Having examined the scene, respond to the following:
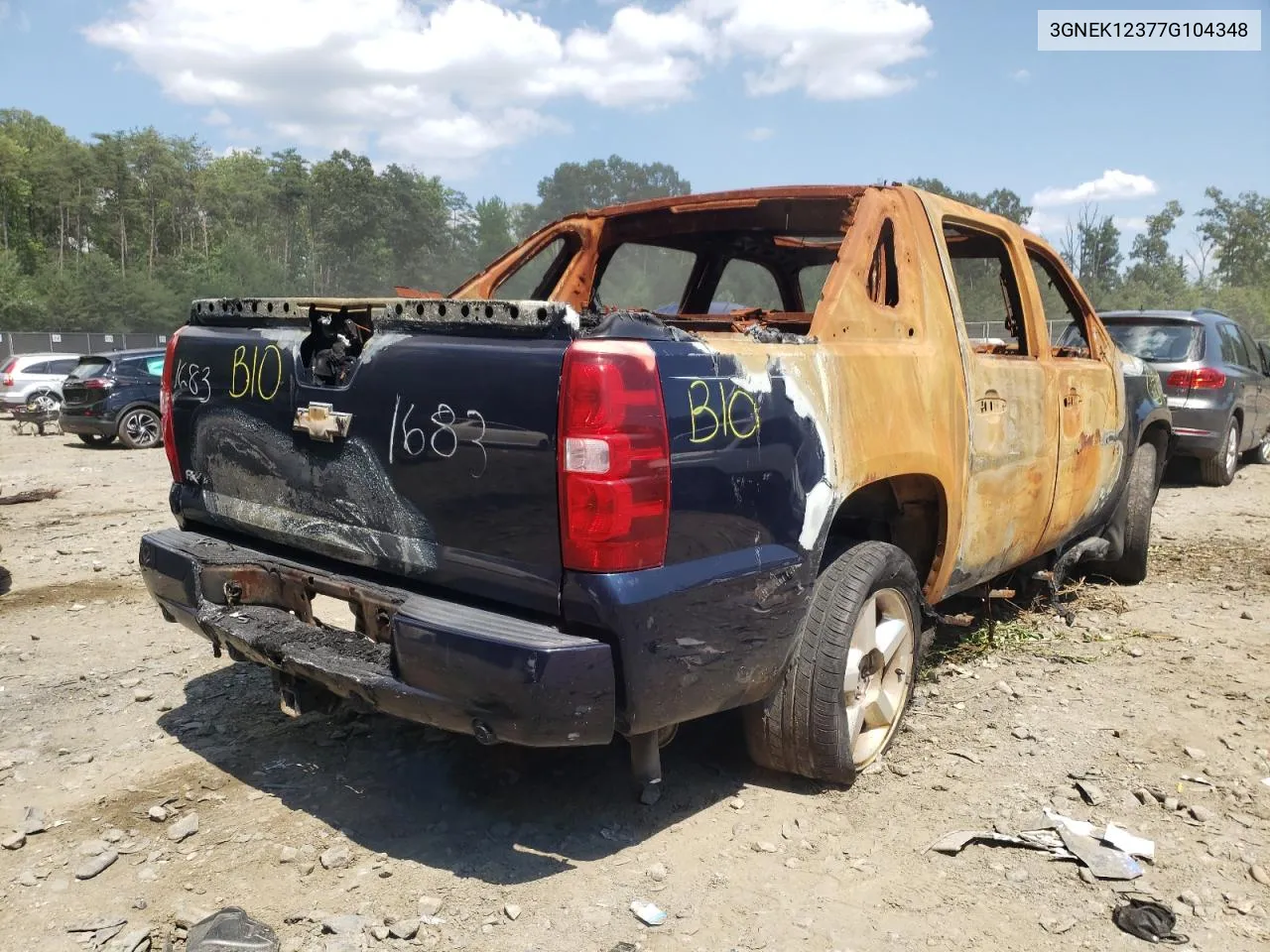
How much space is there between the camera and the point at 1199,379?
9133mm

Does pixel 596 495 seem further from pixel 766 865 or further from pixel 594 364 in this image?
pixel 766 865

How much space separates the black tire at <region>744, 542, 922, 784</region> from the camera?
2873 mm

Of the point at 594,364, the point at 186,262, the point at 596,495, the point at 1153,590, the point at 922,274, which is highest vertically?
the point at 186,262

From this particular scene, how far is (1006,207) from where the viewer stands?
65.1 metres

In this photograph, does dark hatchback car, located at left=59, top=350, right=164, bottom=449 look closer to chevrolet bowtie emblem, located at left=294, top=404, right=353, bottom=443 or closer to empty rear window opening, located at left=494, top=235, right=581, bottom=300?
empty rear window opening, located at left=494, top=235, right=581, bottom=300

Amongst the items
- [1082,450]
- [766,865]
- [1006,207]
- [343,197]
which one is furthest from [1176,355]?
[343,197]

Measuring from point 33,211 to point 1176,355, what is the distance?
72.3m

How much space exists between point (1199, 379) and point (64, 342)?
36.5m

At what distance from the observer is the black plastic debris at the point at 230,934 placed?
7.66ft

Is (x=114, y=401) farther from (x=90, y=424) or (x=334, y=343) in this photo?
(x=334, y=343)

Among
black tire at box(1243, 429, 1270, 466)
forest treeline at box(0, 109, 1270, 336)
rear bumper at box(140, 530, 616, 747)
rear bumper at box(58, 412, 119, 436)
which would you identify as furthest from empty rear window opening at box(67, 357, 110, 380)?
forest treeline at box(0, 109, 1270, 336)

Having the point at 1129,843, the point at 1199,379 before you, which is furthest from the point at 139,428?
the point at 1129,843

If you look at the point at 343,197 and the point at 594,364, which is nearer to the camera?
the point at 594,364

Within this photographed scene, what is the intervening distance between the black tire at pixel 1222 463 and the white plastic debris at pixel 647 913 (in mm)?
8946
